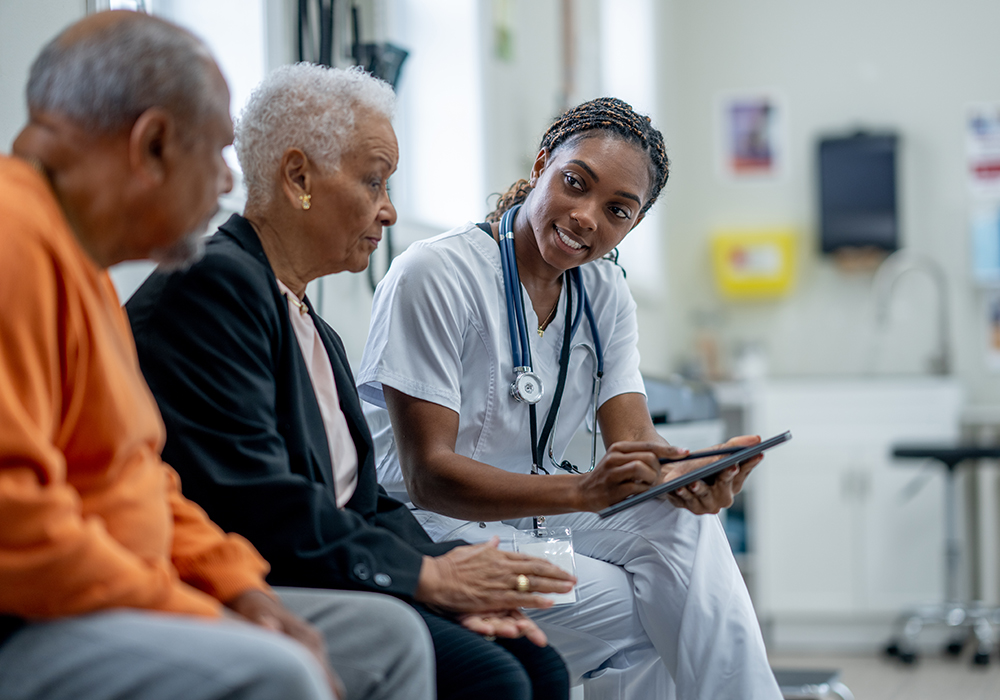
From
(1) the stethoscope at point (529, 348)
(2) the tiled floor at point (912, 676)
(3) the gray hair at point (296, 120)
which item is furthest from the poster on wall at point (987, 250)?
(3) the gray hair at point (296, 120)

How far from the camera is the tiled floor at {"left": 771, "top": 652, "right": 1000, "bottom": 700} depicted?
3115 mm

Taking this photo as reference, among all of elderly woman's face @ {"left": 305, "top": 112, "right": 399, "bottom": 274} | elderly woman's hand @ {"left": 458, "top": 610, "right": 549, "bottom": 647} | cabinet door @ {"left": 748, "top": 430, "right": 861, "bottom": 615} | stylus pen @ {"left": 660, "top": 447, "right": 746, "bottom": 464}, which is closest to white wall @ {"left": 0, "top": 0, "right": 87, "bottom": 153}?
elderly woman's face @ {"left": 305, "top": 112, "right": 399, "bottom": 274}

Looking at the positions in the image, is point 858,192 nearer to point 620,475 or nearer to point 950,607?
point 950,607

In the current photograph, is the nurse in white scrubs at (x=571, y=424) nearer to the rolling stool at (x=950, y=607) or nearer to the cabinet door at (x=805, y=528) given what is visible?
the rolling stool at (x=950, y=607)

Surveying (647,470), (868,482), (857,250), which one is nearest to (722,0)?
(857,250)

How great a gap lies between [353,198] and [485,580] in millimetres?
507

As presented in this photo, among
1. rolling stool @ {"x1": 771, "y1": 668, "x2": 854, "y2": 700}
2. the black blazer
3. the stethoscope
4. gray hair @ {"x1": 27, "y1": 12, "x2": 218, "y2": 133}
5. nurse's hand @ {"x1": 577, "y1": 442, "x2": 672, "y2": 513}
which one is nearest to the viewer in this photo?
gray hair @ {"x1": 27, "y1": 12, "x2": 218, "y2": 133}

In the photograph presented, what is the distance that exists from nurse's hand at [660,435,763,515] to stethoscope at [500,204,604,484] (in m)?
0.22

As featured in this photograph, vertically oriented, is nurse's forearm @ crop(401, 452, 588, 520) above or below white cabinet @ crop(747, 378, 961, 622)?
above

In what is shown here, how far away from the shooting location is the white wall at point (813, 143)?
4.70 meters

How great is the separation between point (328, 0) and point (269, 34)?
0.20m

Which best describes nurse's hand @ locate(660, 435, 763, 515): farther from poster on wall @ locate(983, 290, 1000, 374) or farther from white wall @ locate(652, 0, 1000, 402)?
poster on wall @ locate(983, 290, 1000, 374)

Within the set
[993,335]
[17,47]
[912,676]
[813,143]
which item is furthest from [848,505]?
[17,47]

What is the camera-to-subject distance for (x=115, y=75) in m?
0.84
